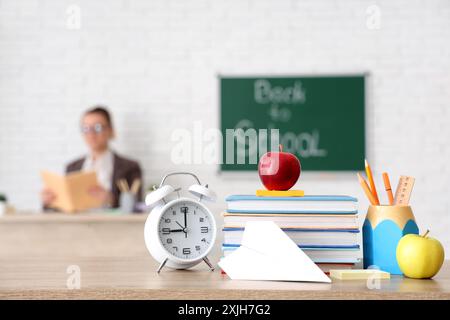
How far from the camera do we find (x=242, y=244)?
4.54 feet

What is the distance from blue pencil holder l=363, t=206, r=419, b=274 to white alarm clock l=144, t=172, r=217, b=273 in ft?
1.16

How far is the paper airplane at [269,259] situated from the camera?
1275mm

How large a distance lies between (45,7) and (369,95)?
229 cm

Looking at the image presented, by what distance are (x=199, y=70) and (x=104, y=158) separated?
876mm

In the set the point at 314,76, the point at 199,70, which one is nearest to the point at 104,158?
the point at 199,70

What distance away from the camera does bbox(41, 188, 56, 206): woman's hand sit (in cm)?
406

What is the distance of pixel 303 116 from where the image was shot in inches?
175

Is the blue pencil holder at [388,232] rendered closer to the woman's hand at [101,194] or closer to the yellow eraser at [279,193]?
the yellow eraser at [279,193]

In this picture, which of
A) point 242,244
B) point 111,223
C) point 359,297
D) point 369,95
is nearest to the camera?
point 359,297

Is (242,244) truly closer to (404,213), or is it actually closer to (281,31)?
(404,213)

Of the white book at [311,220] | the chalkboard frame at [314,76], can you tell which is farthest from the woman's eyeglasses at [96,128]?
the white book at [311,220]

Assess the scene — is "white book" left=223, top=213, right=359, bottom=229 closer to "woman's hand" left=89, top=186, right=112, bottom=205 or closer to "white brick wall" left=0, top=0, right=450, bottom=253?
A: "woman's hand" left=89, top=186, right=112, bottom=205

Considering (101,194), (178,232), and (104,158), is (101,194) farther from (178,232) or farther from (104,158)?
(178,232)
